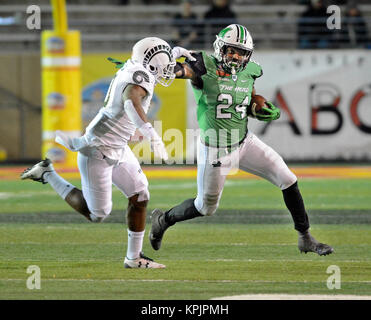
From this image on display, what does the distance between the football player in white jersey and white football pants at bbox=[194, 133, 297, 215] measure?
594mm

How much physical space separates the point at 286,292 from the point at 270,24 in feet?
34.9

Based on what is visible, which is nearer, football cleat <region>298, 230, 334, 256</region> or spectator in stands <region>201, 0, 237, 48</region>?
football cleat <region>298, 230, 334, 256</region>

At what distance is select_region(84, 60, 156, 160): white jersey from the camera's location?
537cm

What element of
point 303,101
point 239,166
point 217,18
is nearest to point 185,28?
point 217,18

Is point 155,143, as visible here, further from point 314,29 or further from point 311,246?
point 314,29

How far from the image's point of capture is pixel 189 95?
43.5ft

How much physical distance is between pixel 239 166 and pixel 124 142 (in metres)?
0.92

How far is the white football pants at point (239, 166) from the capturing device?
592cm

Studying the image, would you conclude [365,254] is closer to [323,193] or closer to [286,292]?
[286,292]

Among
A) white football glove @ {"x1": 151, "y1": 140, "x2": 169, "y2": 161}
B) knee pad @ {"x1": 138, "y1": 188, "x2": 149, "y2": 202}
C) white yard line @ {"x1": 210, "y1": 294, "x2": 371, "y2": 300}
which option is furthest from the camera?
knee pad @ {"x1": 138, "y1": 188, "x2": 149, "y2": 202}

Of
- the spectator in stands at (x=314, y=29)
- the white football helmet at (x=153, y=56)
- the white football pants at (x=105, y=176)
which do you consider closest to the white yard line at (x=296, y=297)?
the white football pants at (x=105, y=176)

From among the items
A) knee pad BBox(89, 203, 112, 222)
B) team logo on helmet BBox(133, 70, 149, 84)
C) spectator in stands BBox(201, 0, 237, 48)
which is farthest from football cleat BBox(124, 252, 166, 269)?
spectator in stands BBox(201, 0, 237, 48)

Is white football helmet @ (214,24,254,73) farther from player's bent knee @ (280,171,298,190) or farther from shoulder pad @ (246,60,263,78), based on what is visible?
player's bent knee @ (280,171,298,190)

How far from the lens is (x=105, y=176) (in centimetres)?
548
